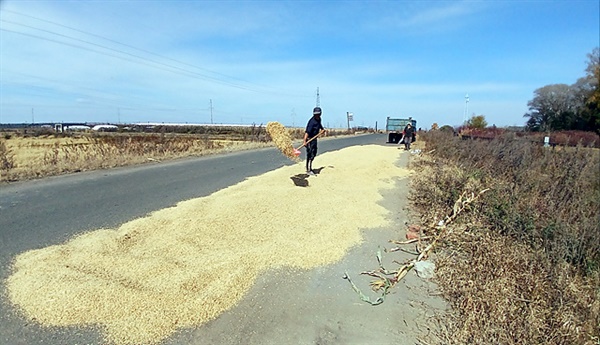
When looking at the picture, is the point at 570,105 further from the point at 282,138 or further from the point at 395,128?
the point at 282,138

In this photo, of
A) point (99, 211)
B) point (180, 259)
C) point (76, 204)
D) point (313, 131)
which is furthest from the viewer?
point (313, 131)

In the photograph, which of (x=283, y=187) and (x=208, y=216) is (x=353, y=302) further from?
(x=283, y=187)

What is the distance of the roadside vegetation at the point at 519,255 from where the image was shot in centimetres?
306

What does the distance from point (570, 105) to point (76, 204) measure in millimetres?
57658

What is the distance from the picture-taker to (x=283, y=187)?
7633mm

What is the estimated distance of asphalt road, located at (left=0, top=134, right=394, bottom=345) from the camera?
9.17 ft

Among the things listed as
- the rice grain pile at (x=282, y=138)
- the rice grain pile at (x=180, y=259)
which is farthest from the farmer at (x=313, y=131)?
the rice grain pile at (x=180, y=259)

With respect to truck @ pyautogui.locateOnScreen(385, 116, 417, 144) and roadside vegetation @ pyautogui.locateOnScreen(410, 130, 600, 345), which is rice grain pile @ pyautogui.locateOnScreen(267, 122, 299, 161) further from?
truck @ pyautogui.locateOnScreen(385, 116, 417, 144)

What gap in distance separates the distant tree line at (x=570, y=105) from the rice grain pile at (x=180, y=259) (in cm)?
3637

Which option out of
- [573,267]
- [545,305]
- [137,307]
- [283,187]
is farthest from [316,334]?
[283,187]

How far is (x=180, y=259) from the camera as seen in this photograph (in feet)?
13.5

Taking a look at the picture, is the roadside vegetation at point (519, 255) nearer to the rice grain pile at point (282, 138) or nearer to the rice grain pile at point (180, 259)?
the rice grain pile at point (180, 259)

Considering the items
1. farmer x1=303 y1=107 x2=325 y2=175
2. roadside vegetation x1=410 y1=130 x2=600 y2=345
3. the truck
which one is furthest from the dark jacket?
the truck

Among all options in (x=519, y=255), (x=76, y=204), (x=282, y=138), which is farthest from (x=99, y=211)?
(x=519, y=255)
